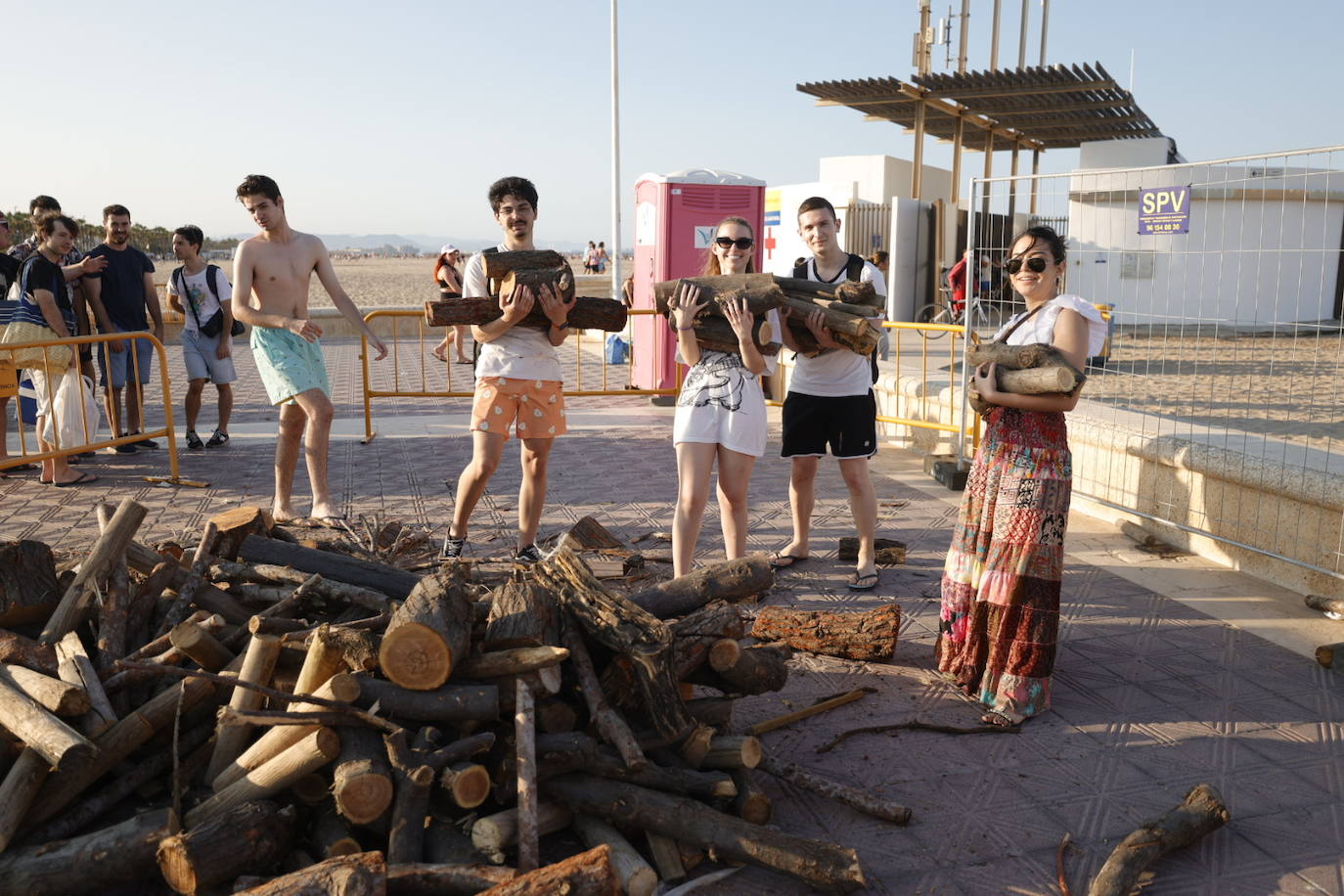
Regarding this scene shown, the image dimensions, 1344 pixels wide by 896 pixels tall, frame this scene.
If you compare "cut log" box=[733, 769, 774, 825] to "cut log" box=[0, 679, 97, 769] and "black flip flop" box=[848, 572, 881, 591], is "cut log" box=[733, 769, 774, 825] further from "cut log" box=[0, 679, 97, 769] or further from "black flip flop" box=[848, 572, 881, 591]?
"black flip flop" box=[848, 572, 881, 591]

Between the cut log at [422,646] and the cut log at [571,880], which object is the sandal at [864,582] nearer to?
the cut log at [422,646]

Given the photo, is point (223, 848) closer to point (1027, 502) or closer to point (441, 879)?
point (441, 879)

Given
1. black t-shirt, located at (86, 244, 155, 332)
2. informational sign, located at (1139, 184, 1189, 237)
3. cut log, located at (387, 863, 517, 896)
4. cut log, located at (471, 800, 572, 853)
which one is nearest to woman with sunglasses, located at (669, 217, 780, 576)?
cut log, located at (471, 800, 572, 853)

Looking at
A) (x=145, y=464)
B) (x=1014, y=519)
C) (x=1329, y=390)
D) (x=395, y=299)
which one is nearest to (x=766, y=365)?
(x=1014, y=519)

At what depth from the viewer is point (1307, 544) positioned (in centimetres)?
544

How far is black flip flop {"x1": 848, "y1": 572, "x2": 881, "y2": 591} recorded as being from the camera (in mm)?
5562

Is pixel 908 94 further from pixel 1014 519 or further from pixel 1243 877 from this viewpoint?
pixel 1243 877

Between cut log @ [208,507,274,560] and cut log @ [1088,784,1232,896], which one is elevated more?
cut log @ [208,507,274,560]

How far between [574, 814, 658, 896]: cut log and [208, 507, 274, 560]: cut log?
2094 millimetres

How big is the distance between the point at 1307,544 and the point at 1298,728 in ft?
6.05

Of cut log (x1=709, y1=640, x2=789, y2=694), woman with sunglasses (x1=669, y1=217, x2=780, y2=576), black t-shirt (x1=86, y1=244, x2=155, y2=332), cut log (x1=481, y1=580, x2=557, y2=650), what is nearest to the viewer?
cut log (x1=481, y1=580, x2=557, y2=650)

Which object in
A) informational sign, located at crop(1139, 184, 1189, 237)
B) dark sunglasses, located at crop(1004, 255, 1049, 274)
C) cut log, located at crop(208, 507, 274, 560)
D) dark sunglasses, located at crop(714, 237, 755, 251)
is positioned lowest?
cut log, located at crop(208, 507, 274, 560)

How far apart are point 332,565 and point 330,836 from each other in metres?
1.37

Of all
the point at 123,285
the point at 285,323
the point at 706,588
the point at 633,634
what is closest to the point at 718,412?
the point at 706,588
